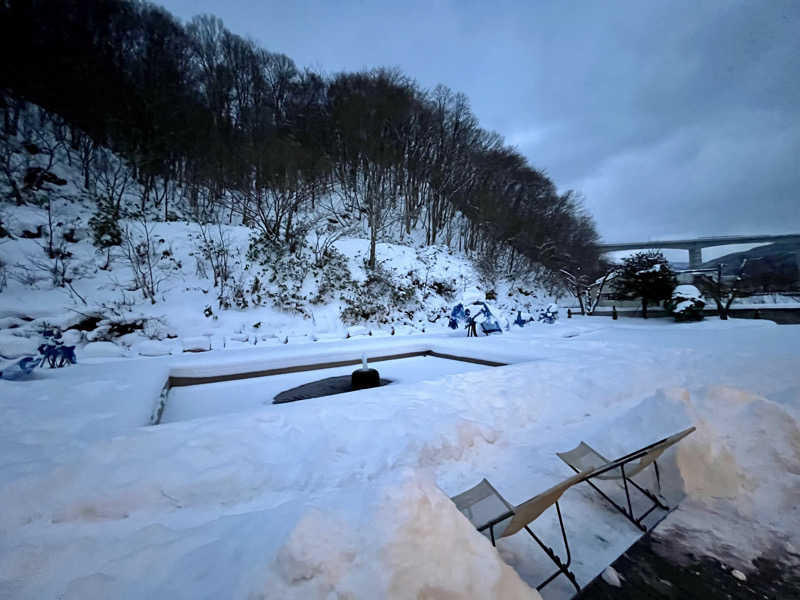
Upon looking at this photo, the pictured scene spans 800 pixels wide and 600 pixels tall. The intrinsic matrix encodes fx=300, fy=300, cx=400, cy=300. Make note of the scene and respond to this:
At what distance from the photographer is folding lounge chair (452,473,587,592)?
Result: 3.49 feet

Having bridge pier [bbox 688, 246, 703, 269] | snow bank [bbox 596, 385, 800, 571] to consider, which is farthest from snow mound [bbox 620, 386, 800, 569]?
bridge pier [bbox 688, 246, 703, 269]

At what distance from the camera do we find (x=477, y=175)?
15.5 m

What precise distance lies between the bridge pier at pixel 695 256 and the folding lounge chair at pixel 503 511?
16.3 m

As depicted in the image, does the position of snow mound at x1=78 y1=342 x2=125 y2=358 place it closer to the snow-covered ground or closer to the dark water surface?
the snow-covered ground

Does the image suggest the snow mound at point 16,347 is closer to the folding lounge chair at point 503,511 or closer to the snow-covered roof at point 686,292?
the folding lounge chair at point 503,511

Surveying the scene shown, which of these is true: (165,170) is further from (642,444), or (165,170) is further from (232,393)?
(642,444)

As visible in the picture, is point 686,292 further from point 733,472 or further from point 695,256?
point 733,472

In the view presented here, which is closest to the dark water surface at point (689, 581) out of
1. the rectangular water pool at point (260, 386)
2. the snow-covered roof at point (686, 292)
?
the rectangular water pool at point (260, 386)

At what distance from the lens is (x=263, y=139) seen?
10.8m

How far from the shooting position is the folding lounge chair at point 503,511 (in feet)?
3.49

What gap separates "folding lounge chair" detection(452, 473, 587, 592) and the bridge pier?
16293 mm

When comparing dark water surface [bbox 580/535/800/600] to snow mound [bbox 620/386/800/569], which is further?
snow mound [bbox 620/386/800/569]

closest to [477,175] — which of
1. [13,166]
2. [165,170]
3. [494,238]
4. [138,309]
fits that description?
[494,238]

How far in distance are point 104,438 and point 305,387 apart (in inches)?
75.9
